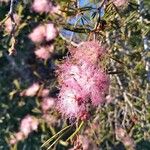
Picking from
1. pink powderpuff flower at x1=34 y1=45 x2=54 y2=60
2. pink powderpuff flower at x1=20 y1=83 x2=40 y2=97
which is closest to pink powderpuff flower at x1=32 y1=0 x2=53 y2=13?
pink powderpuff flower at x1=34 y1=45 x2=54 y2=60

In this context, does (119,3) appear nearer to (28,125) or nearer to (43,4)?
(43,4)

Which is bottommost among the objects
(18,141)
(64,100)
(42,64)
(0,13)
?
(18,141)

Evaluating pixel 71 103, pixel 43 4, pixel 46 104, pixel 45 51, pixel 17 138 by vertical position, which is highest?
pixel 71 103

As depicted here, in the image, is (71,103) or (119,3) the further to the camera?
(119,3)

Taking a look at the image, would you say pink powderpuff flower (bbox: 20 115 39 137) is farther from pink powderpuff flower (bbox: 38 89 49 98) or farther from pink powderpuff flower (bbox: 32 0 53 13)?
pink powderpuff flower (bbox: 32 0 53 13)

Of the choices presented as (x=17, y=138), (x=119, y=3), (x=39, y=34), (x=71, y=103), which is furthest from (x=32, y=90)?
(x=71, y=103)

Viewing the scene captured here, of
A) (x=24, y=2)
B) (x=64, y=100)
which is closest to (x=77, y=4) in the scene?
(x=64, y=100)

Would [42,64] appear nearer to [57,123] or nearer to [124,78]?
[57,123]

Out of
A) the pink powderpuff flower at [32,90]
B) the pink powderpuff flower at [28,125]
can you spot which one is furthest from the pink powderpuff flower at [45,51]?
the pink powderpuff flower at [28,125]
